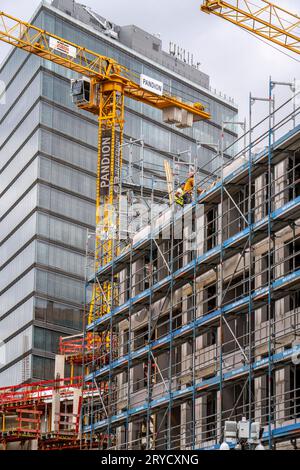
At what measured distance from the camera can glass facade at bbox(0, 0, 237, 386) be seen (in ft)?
368

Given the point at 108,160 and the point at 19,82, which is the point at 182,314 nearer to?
the point at 108,160

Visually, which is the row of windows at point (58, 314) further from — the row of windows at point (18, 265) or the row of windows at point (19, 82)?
the row of windows at point (19, 82)

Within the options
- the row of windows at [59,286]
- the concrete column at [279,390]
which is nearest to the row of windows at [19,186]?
the row of windows at [59,286]

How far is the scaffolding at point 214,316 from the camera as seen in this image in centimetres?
4575

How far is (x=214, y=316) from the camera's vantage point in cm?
4931

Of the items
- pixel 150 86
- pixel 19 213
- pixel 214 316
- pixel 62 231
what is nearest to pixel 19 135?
pixel 19 213

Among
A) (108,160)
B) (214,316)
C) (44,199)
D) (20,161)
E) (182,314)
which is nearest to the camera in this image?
(214,316)

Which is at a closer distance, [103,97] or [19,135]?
[103,97]

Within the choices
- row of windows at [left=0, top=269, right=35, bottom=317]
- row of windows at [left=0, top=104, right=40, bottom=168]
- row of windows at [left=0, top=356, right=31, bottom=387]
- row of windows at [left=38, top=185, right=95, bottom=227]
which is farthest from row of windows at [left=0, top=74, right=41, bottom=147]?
A: row of windows at [left=0, top=356, right=31, bottom=387]

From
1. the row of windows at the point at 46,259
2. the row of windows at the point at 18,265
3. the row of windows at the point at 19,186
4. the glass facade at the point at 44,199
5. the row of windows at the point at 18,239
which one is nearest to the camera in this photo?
the glass facade at the point at 44,199

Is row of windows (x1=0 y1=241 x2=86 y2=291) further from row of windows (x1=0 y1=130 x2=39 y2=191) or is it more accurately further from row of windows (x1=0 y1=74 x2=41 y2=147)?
row of windows (x1=0 y1=74 x2=41 y2=147)

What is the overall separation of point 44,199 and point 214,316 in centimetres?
6864

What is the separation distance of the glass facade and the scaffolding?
4835cm

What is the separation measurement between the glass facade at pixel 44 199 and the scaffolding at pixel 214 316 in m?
48.4
